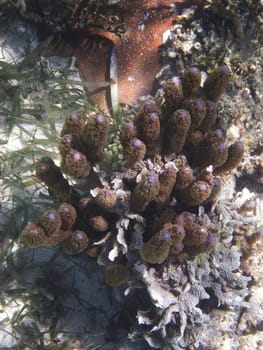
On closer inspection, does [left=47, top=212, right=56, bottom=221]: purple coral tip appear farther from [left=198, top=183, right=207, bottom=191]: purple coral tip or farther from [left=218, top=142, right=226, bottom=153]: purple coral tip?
[left=218, top=142, right=226, bottom=153]: purple coral tip

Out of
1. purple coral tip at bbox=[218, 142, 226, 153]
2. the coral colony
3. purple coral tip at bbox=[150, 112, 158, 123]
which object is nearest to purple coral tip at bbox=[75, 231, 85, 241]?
the coral colony

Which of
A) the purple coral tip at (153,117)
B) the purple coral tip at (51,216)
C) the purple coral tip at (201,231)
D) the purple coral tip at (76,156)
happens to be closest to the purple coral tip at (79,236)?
the purple coral tip at (51,216)

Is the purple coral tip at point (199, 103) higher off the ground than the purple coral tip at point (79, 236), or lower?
higher

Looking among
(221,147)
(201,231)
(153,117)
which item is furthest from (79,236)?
(221,147)

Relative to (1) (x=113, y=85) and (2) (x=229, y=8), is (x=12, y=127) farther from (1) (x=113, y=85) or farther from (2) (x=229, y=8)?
(2) (x=229, y=8)

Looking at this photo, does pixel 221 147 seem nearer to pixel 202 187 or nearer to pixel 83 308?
pixel 202 187

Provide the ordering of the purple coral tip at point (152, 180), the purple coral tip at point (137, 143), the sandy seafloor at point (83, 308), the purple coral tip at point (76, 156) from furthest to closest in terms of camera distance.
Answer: the sandy seafloor at point (83, 308) → the purple coral tip at point (137, 143) → the purple coral tip at point (76, 156) → the purple coral tip at point (152, 180)

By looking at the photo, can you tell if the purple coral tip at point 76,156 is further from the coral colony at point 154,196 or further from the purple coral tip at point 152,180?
the purple coral tip at point 152,180

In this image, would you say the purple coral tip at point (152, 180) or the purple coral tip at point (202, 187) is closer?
the purple coral tip at point (152, 180)
